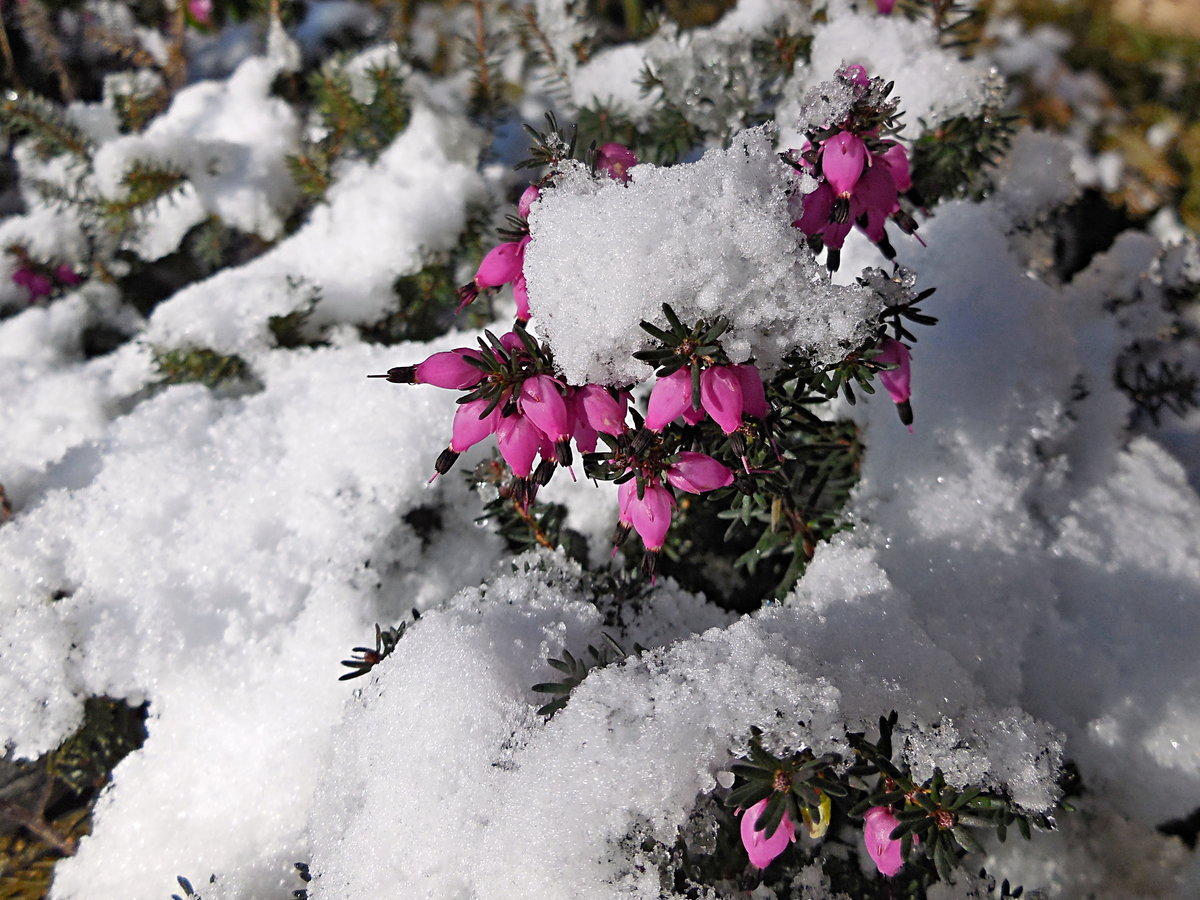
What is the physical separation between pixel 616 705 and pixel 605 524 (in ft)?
2.03

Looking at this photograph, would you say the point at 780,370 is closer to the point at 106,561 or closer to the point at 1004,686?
the point at 1004,686

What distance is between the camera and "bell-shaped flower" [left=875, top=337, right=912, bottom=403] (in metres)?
1.09

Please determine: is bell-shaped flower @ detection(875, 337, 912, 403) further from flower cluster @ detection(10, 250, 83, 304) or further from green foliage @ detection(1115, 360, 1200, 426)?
flower cluster @ detection(10, 250, 83, 304)

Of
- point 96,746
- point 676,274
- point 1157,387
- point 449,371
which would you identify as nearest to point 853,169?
point 676,274

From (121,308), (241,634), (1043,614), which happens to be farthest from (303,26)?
(1043,614)

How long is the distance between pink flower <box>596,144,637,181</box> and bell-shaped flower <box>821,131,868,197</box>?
297 mm

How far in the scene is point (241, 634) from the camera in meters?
1.51

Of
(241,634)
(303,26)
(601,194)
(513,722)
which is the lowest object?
(241,634)

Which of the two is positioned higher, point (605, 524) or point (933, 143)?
point (933, 143)

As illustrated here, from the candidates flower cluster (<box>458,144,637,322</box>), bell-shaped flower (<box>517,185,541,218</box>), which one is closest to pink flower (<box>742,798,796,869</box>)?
flower cluster (<box>458,144,637,322</box>)

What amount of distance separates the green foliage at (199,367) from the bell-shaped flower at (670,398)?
1433mm

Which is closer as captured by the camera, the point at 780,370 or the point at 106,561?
the point at 780,370

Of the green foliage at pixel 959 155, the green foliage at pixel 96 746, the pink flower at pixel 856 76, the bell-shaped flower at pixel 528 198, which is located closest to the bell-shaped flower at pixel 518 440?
the bell-shaped flower at pixel 528 198

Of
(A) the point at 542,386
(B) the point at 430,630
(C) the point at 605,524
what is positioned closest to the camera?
(A) the point at 542,386
